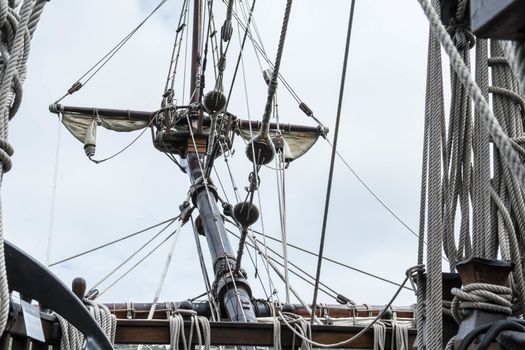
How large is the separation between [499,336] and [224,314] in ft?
16.4

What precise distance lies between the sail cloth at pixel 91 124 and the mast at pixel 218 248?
3.73ft

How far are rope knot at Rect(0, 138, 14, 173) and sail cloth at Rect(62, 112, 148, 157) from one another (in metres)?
9.75

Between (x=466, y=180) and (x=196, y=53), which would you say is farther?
(x=196, y=53)

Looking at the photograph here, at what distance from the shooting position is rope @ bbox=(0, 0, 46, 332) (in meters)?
1.81

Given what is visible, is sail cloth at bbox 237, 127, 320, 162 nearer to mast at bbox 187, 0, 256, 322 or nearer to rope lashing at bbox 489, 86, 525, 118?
mast at bbox 187, 0, 256, 322

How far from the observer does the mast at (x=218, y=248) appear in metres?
6.40

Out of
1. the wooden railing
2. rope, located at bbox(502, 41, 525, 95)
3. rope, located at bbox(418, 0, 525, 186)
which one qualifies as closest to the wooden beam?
the wooden railing

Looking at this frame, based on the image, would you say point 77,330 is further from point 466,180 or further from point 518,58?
point 518,58

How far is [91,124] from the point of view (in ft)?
38.0

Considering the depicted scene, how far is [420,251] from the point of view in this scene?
273cm

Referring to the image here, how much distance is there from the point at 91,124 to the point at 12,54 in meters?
9.89

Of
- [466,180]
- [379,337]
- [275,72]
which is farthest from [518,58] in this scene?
[379,337]

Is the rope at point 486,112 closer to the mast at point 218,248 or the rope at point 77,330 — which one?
the rope at point 77,330

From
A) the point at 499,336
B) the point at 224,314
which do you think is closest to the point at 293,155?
the point at 224,314
